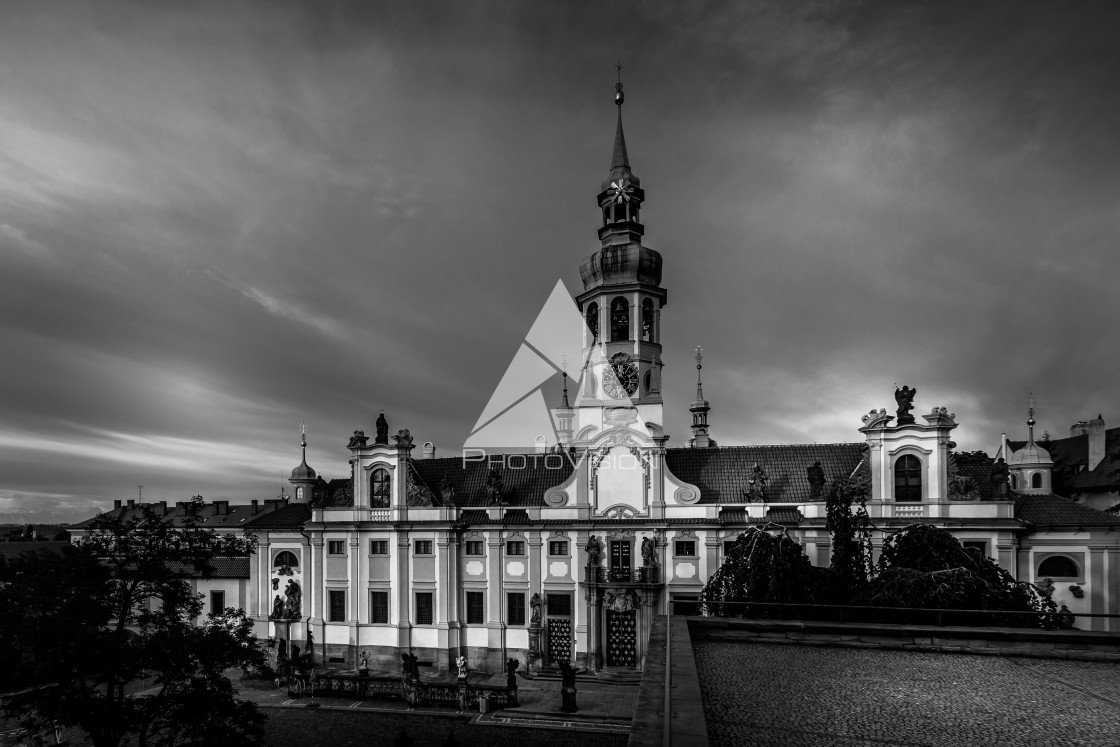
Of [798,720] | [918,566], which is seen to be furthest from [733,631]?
[918,566]

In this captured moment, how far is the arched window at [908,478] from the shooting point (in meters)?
33.6

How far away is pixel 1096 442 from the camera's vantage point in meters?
51.7

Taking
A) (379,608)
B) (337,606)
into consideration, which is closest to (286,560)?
(337,606)

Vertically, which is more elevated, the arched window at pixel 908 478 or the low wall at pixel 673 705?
the arched window at pixel 908 478

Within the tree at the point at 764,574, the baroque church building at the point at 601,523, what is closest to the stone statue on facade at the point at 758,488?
the baroque church building at the point at 601,523

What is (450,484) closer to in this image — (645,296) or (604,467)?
(604,467)

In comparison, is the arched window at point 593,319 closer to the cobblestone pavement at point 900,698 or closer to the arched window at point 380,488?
the arched window at point 380,488

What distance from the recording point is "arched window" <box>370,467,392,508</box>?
129 feet

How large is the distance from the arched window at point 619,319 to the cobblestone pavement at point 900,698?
27514 mm

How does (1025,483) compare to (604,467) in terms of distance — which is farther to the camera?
(1025,483)

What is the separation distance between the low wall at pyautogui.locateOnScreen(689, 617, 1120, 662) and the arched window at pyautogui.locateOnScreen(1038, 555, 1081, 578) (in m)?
20.4

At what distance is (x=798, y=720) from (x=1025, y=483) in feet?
151

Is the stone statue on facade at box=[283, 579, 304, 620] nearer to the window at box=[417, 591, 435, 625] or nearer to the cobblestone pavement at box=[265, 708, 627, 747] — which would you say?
the window at box=[417, 591, 435, 625]

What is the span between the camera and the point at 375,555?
38.4 metres
